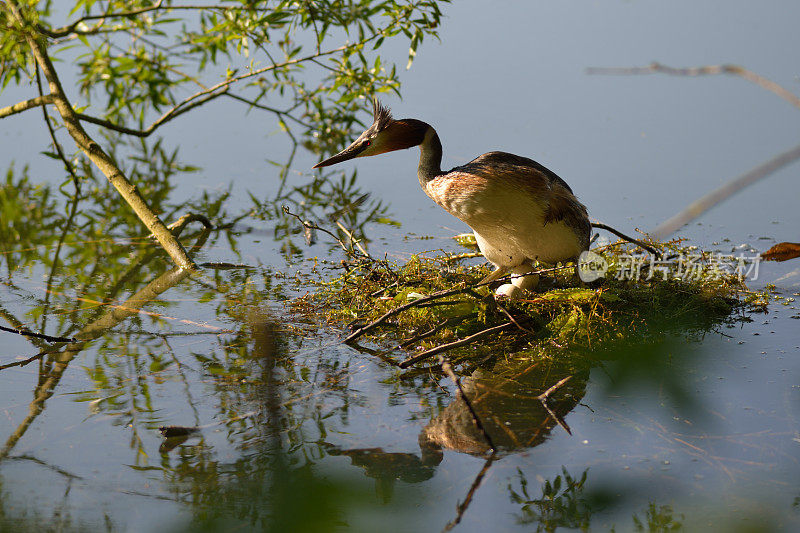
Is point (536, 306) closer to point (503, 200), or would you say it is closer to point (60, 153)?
point (503, 200)

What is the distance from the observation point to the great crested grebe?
2.20m

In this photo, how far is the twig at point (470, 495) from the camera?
1.43 metres

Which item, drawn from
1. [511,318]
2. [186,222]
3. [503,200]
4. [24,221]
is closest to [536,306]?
[511,318]

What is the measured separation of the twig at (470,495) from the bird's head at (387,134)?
106 centimetres

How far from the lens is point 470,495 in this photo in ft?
4.97

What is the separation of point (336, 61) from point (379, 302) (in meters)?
1.76

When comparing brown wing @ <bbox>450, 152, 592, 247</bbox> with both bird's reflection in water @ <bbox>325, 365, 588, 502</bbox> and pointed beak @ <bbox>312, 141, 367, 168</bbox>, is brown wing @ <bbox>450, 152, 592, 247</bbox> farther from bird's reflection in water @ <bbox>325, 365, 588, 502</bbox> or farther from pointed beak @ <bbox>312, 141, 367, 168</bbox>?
bird's reflection in water @ <bbox>325, 365, 588, 502</bbox>

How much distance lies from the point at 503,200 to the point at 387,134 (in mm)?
413

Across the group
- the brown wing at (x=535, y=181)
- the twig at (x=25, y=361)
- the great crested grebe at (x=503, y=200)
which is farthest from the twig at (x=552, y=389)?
the twig at (x=25, y=361)

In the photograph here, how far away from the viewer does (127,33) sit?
4.08 meters

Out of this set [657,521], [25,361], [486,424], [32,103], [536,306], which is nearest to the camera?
[657,521]

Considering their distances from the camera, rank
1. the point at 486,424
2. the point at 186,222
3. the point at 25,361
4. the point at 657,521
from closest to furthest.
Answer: the point at 657,521, the point at 486,424, the point at 25,361, the point at 186,222

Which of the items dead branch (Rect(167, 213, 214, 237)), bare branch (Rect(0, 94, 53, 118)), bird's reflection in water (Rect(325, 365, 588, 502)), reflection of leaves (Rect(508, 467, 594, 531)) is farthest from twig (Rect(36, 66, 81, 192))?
reflection of leaves (Rect(508, 467, 594, 531))

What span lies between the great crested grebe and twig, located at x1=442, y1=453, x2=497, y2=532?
68cm
